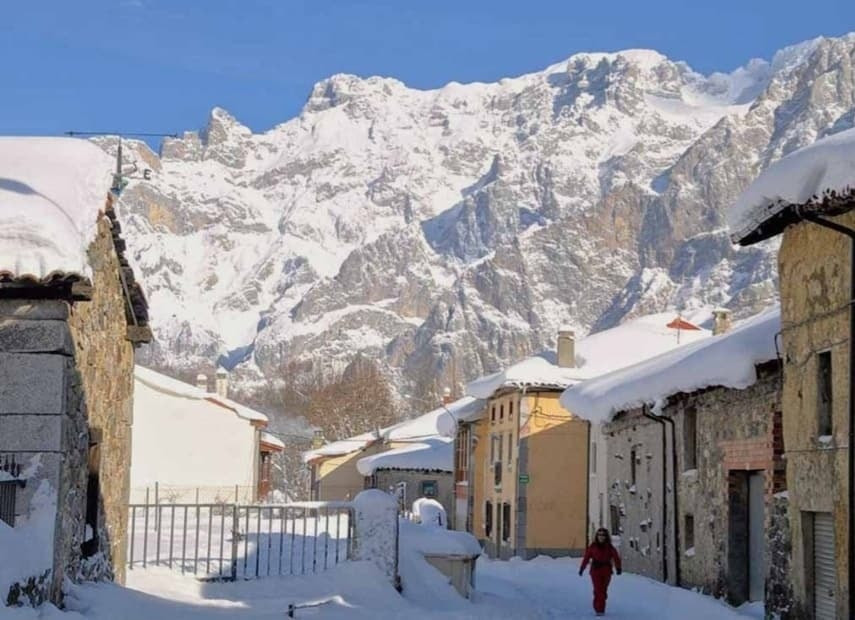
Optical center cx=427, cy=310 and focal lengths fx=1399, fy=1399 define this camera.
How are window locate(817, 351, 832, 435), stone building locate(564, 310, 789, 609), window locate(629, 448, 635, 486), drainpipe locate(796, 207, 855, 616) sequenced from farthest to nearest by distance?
window locate(629, 448, 635, 486), stone building locate(564, 310, 789, 609), window locate(817, 351, 832, 435), drainpipe locate(796, 207, 855, 616)

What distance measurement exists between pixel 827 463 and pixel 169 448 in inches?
1722

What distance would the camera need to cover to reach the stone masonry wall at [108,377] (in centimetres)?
1209

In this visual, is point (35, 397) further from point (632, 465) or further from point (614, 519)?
point (614, 519)

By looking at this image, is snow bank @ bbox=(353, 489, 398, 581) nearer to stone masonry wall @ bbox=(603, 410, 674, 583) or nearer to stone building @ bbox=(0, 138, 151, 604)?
stone building @ bbox=(0, 138, 151, 604)

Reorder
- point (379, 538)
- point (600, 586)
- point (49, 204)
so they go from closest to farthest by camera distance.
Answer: point (49, 204)
point (379, 538)
point (600, 586)

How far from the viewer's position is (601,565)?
1900 centimetres

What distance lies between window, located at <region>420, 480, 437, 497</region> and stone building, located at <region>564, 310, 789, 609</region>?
99.4 feet

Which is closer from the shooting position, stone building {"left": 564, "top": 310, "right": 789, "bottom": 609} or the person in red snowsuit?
stone building {"left": 564, "top": 310, "right": 789, "bottom": 609}

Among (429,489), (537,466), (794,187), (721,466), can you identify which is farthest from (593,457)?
(429,489)

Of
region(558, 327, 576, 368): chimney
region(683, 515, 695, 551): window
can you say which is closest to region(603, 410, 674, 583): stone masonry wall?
region(683, 515, 695, 551): window

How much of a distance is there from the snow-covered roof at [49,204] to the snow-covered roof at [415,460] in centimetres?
4614

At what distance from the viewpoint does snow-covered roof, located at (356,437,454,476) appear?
5806 centimetres

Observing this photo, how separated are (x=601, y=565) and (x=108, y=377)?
7.98 metres

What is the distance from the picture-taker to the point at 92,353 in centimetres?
1257
